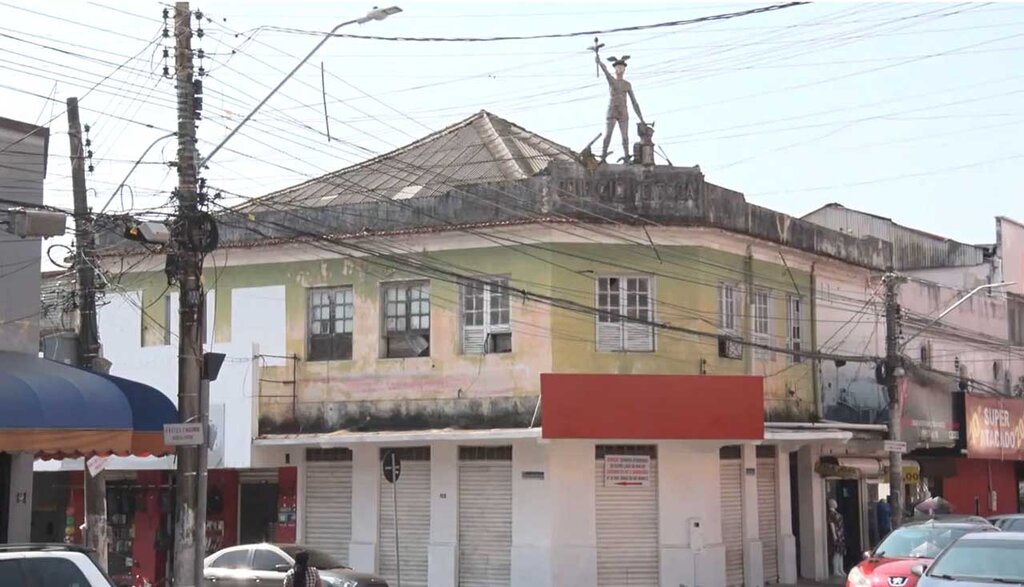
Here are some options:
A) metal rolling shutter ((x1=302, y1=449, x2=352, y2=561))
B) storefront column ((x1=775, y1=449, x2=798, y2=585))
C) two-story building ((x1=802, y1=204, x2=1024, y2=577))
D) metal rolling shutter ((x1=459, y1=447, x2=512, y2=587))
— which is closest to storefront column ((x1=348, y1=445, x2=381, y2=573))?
metal rolling shutter ((x1=302, y1=449, x2=352, y2=561))

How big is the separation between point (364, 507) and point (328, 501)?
1165 millimetres

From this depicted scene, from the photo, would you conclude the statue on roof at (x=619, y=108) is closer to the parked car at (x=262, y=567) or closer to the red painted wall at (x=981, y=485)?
the parked car at (x=262, y=567)

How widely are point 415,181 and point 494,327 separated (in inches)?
193

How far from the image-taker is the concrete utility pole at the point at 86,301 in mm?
20500

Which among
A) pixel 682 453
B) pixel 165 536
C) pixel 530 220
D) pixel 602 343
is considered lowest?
pixel 165 536

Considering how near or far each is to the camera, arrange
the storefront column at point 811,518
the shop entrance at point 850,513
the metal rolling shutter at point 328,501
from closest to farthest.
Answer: the metal rolling shutter at point 328,501
the storefront column at point 811,518
the shop entrance at point 850,513

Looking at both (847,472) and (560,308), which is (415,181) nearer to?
(560,308)

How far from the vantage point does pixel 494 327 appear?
26.6 m

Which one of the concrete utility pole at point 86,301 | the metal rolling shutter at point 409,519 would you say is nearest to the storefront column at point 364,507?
the metal rolling shutter at point 409,519

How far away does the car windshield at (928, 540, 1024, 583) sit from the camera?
1436 cm

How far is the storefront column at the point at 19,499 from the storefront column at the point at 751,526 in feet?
48.5

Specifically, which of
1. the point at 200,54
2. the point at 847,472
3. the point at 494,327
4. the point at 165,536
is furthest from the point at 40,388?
the point at 847,472

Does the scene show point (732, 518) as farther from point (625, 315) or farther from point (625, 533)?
point (625, 315)

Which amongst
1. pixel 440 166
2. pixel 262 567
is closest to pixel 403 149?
pixel 440 166
